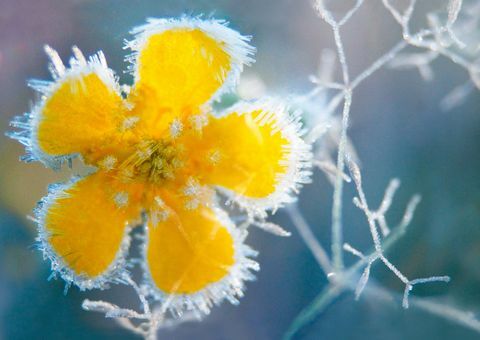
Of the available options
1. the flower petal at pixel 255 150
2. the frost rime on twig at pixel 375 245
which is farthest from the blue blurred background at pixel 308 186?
the flower petal at pixel 255 150

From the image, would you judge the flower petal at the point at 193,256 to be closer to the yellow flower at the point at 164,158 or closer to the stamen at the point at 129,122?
the yellow flower at the point at 164,158

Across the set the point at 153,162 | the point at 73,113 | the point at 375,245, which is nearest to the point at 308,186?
the point at 375,245

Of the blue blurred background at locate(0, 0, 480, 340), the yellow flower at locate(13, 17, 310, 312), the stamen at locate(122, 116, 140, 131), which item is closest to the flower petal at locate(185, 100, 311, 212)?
the yellow flower at locate(13, 17, 310, 312)

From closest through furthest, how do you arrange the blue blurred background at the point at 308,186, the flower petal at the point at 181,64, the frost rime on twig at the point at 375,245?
1. the flower petal at the point at 181,64
2. the frost rime on twig at the point at 375,245
3. the blue blurred background at the point at 308,186

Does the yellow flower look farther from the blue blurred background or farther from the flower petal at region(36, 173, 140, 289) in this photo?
the blue blurred background

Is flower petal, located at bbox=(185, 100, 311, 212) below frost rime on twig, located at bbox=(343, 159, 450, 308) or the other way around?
the other way around

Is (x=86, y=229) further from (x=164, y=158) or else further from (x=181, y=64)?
(x=181, y=64)

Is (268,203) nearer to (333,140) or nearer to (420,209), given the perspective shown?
(333,140)
